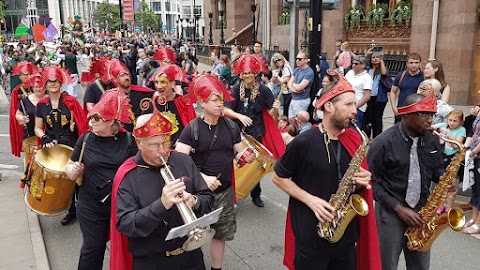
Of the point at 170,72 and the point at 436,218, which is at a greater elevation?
the point at 170,72

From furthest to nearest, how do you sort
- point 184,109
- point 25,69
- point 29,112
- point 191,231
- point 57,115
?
point 25,69, point 29,112, point 184,109, point 57,115, point 191,231

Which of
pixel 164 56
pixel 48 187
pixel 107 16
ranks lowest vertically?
pixel 48 187

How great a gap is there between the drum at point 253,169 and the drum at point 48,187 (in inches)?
73.8

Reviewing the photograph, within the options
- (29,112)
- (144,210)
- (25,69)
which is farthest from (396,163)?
(25,69)

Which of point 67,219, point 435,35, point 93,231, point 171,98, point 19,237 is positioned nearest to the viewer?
point 93,231

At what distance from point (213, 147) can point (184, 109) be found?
1815 millimetres

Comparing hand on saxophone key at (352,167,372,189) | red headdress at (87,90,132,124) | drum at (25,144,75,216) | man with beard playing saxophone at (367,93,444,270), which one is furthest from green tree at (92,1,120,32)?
hand on saxophone key at (352,167,372,189)

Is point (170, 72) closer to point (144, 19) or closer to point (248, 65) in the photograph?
point (248, 65)

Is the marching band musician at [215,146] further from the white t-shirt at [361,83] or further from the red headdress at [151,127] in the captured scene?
the white t-shirt at [361,83]

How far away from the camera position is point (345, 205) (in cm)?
311

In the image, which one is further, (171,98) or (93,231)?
(171,98)

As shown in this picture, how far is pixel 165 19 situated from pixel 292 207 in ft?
504

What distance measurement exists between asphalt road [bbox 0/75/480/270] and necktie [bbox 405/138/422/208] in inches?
66.2

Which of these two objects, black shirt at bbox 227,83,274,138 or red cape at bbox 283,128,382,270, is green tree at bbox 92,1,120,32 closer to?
black shirt at bbox 227,83,274,138
